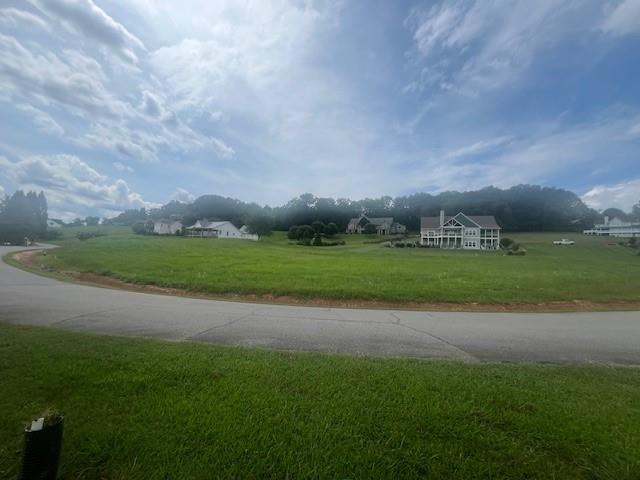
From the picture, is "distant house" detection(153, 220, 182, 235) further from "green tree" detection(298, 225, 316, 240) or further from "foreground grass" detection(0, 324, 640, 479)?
"foreground grass" detection(0, 324, 640, 479)

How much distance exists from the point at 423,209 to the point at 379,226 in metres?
23.4

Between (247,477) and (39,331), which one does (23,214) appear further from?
(247,477)

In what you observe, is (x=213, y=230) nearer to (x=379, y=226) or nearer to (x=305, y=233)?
(x=305, y=233)

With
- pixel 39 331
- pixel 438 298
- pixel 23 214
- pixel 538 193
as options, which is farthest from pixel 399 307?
pixel 538 193

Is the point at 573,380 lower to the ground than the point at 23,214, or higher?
lower

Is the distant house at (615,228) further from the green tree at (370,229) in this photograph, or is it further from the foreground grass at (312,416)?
the foreground grass at (312,416)

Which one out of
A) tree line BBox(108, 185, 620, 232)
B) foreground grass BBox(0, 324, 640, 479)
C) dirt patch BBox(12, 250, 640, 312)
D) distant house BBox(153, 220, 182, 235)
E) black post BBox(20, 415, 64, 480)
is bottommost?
dirt patch BBox(12, 250, 640, 312)

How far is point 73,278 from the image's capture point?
47.0 ft

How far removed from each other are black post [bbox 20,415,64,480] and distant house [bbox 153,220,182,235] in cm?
7964

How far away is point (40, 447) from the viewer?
183cm

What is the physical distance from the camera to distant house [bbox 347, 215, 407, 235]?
9381 cm

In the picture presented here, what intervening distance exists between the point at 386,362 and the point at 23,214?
236 feet

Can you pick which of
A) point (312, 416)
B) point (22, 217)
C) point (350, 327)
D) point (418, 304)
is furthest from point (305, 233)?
point (312, 416)

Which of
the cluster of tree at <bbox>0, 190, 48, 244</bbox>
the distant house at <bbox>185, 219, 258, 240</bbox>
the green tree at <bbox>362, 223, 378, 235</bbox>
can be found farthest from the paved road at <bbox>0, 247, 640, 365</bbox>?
the green tree at <bbox>362, 223, 378, 235</bbox>
